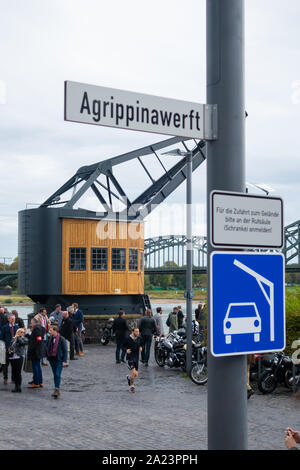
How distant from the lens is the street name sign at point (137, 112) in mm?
3170

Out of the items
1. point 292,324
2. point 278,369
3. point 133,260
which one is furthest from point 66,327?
point 133,260

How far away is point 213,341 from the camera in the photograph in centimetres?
313

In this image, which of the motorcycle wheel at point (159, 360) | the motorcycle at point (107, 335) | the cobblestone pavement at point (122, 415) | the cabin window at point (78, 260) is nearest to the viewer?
the cobblestone pavement at point (122, 415)

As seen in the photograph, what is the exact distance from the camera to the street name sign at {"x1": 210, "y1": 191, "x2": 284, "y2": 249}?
3.24m

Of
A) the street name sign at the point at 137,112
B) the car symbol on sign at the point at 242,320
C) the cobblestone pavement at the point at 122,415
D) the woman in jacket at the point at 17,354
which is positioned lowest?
the cobblestone pavement at the point at 122,415

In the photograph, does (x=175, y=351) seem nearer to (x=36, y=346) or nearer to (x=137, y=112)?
(x=36, y=346)

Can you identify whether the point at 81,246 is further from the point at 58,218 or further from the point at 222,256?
the point at 222,256

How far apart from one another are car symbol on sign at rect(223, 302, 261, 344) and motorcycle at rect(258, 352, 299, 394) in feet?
38.7

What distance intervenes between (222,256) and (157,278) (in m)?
75.7

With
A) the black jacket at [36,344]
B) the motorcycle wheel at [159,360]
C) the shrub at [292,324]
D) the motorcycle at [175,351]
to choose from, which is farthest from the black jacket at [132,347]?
the motorcycle wheel at [159,360]

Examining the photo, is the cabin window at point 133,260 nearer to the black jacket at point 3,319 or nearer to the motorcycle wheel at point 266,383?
the black jacket at point 3,319

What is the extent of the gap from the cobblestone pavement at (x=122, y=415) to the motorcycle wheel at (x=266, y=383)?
18cm

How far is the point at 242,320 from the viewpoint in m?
3.25

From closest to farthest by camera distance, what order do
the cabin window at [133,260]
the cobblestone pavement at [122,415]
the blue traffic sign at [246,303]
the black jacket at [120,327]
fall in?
the blue traffic sign at [246,303]
the cobblestone pavement at [122,415]
the black jacket at [120,327]
the cabin window at [133,260]
